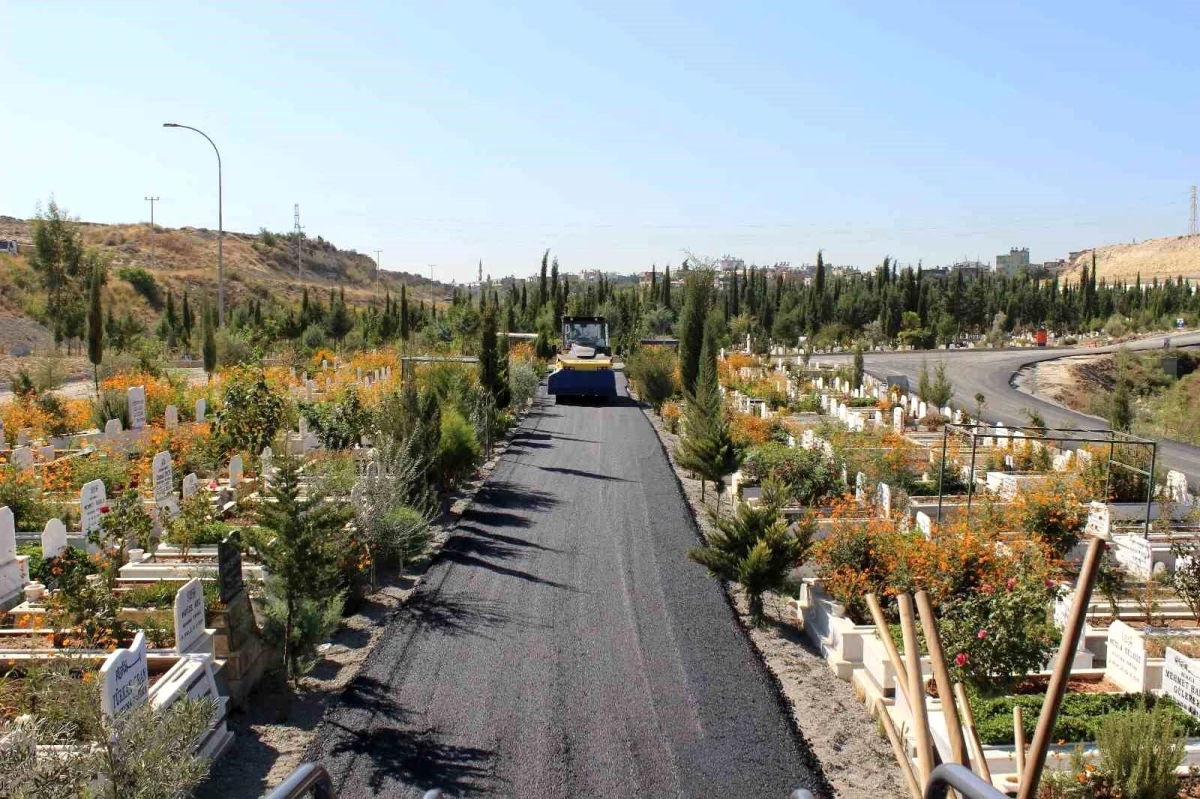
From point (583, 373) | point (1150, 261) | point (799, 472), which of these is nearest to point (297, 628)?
point (799, 472)

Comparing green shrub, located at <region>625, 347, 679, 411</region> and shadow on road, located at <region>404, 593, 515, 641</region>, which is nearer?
shadow on road, located at <region>404, 593, 515, 641</region>

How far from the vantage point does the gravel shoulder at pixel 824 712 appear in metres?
6.90

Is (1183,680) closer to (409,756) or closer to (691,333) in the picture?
(409,756)

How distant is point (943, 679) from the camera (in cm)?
237

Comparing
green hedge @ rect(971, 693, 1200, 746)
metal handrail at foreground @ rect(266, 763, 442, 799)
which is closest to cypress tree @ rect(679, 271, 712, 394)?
green hedge @ rect(971, 693, 1200, 746)

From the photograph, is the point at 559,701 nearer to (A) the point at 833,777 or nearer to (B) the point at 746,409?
(A) the point at 833,777

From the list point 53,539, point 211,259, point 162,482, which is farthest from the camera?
point 211,259

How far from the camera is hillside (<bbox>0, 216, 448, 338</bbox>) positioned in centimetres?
5953

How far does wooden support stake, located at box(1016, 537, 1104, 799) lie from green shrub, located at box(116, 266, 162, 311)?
75122 millimetres

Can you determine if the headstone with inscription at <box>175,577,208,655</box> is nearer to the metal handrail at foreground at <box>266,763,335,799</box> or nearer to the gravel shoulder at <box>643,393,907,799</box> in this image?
the gravel shoulder at <box>643,393,907,799</box>

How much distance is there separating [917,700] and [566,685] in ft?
20.8

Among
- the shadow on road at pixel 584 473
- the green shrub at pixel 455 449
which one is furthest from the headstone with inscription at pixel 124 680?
the shadow on road at pixel 584 473

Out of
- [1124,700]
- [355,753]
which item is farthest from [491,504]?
[1124,700]

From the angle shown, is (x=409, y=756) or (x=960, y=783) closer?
(x=960, y=783)
